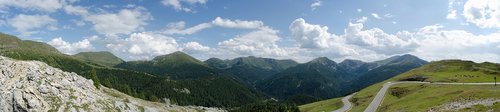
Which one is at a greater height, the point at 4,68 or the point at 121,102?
the point at 4,68

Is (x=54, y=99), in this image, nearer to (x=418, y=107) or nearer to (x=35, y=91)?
(x=35, y=91)

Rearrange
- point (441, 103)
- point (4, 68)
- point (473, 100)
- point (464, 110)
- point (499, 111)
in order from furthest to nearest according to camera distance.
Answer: point (4, 68), point (441, 103), point (473, 100), point (464, 110), point (499, 111)

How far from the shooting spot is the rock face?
111 m

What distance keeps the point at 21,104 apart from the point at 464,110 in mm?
108527

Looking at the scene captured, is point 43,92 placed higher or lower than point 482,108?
higher

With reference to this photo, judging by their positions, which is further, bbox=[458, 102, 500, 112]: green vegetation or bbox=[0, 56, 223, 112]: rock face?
bbox=[0, 56, 223, 112]: rock face

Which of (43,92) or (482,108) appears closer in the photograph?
(482,108)

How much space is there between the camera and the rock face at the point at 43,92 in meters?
111

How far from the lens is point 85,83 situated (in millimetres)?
139000

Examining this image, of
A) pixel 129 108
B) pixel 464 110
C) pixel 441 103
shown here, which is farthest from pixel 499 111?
pixel 129 108

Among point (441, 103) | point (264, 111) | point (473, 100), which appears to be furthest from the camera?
point (264, 111)

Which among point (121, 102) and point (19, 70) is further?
point (121, 102)

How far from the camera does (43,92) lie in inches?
4557

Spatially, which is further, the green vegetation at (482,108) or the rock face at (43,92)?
the rock face at (43,92)
